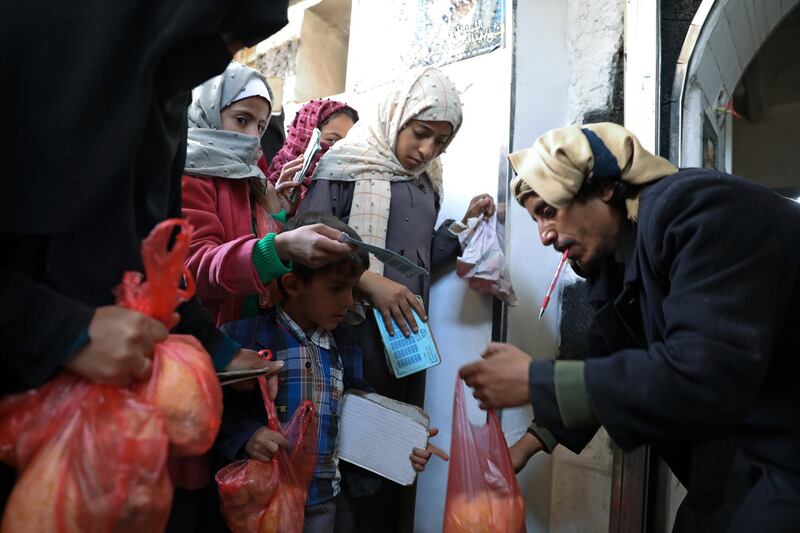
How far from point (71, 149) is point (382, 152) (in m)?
1.45

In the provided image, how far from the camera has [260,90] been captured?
186 cm

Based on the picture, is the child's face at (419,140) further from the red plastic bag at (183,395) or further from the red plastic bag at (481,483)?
the red plastic bag at (183,395)

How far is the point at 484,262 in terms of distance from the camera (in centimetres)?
213

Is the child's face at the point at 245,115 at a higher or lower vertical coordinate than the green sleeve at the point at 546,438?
higher

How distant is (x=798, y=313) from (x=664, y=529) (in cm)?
109

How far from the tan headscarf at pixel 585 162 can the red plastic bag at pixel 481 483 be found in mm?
548

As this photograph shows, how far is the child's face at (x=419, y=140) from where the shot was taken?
212 centimetres

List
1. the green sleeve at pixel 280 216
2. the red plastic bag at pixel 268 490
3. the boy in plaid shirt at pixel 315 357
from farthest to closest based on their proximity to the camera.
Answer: the green sleeve at pixel 280 216 → the boy in plaid shirt at pixel 315 357 → the red plastic bag at pixel 268 490

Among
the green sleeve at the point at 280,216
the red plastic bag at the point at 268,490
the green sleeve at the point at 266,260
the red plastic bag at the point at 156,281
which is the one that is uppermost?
the green sleeve at the point at 280,216

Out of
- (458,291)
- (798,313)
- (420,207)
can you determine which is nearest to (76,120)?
(798,313)

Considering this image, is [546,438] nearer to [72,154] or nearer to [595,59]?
[72,154]

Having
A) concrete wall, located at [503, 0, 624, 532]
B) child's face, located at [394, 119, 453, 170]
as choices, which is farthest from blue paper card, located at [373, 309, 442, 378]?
child's face, located at [394, 119, 453, 170]

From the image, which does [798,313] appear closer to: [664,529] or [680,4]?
[664,529]

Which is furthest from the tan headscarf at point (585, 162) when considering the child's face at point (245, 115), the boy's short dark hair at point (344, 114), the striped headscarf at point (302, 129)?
the boy's short dark hair at point (344, 114)
